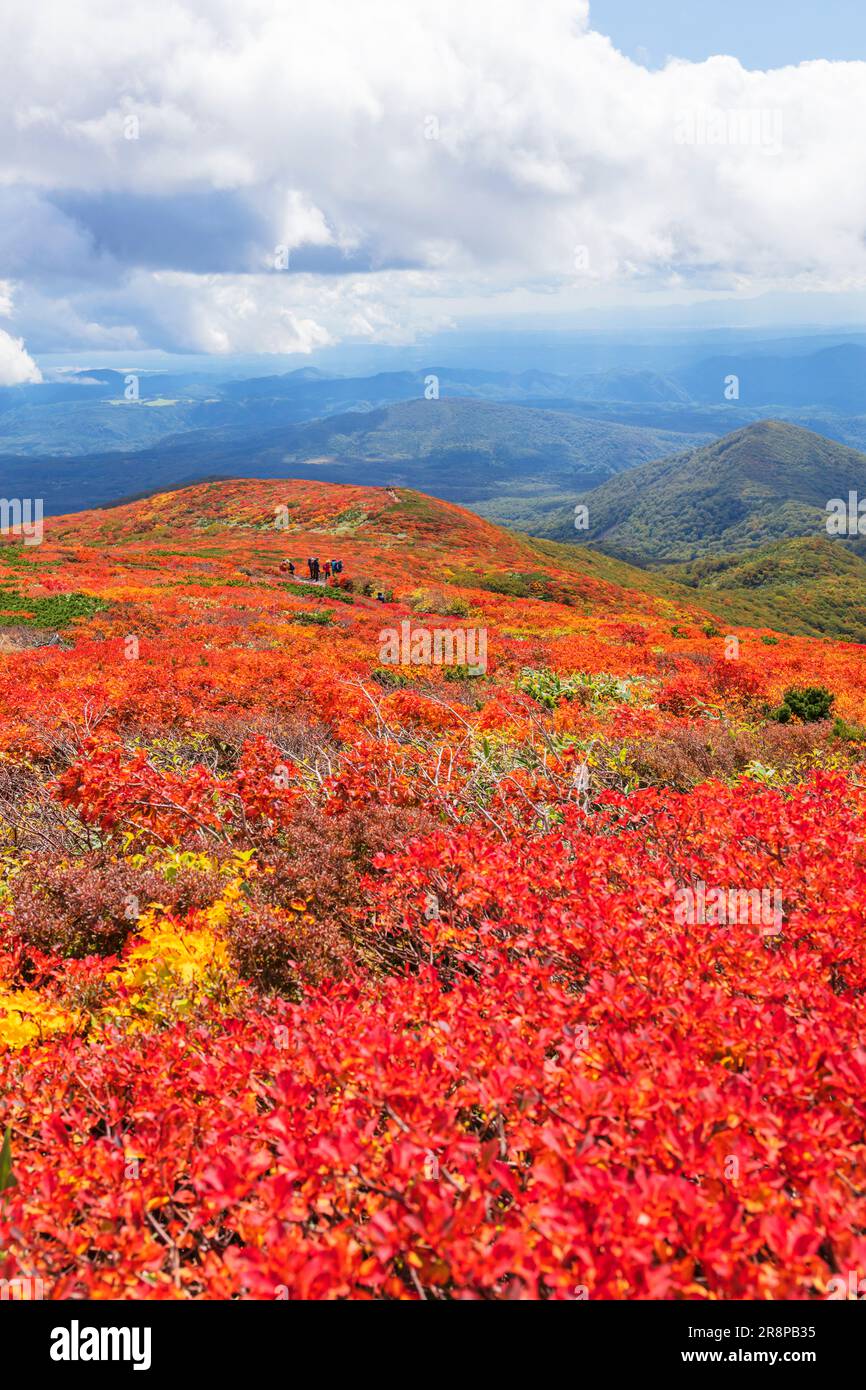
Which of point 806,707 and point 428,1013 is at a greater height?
point 806,707

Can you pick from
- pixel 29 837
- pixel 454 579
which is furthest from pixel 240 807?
pixel 454 579

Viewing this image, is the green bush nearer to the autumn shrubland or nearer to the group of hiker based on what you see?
the autumn shrubland

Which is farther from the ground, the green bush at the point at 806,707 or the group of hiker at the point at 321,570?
the group of hiker at the point at 321,570

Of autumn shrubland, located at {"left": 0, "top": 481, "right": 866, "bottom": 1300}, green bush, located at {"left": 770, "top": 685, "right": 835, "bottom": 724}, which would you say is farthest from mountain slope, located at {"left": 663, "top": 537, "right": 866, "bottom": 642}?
autumn shrubland, located at {"left": 0, "top": 481, "right": 866, "bottom": 1300}

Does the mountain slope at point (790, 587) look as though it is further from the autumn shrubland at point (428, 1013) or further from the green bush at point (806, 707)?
the autumn shrubland at point (428, 1013)

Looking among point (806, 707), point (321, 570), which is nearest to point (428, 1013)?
point (806, 707)

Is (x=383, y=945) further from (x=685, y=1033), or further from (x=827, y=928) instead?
(x=827, y=928)

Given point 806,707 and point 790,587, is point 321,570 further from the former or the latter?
point 790,587

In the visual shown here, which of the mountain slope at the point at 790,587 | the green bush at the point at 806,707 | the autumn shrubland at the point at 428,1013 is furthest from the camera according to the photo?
the mountain slope at the point at 790,587

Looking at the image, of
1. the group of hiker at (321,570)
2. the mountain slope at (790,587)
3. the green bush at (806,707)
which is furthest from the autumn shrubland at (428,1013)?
the mountain slope at (790,587)
